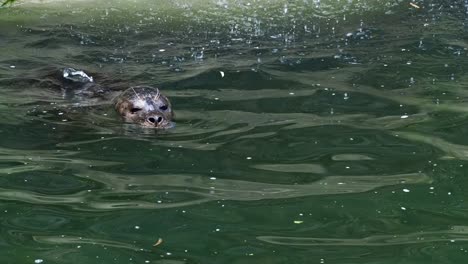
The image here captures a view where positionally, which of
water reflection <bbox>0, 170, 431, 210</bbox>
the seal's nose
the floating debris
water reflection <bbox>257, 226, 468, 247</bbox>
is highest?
water reflection <bbox>257, 226, 468, 247</bbox>

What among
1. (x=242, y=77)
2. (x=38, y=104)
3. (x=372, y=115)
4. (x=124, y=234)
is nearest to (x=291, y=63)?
(x=242, y=77)

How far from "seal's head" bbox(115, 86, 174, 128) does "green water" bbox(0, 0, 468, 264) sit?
0.15 metres

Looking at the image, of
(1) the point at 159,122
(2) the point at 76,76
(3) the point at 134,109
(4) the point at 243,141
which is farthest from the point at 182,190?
(2) the point at 76,76

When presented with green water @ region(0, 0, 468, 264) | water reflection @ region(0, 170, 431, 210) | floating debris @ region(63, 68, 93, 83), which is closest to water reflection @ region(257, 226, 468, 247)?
green water @ region(0, 0, 468, 264)

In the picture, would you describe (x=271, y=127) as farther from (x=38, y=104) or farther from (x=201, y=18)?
(x=201, y=18)

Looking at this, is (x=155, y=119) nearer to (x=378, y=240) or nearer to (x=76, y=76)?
(x=76, y=76)

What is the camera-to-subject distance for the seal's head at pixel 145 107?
7.64 meters

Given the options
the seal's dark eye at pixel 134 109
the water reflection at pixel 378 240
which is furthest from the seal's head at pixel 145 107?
the water reflection at pixel 378 240

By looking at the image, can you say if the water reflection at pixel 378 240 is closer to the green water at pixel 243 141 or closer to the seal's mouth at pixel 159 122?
the green water at pixel 243 141

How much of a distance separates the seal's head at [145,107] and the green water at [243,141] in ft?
0.49

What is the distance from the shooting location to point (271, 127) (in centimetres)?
729

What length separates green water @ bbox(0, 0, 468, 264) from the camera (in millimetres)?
4914

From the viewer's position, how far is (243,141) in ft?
22.6

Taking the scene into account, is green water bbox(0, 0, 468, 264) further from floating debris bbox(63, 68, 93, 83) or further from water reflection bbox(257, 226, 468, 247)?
floating debris bbox(63, 68, 93, 83)
